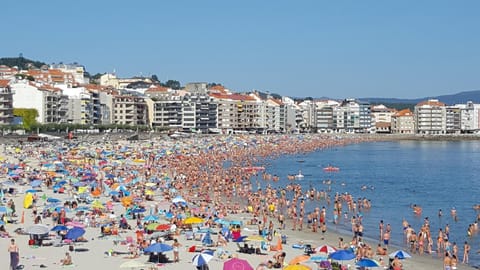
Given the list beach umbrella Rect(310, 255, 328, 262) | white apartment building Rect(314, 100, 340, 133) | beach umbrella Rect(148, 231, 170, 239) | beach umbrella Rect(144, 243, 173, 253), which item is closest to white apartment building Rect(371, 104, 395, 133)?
white apartment building Rect(314, 100, 340, 133)

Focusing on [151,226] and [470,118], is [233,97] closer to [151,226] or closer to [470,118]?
[470,118]

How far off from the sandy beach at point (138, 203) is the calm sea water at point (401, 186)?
3070mm

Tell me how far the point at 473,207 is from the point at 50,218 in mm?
20058

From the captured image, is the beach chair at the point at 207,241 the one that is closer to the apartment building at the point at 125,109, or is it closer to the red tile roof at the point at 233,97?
the apartment building at the point at 125,109

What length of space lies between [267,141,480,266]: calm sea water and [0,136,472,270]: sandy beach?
3070 millimetres

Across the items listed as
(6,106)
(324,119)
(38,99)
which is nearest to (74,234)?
(6,106)

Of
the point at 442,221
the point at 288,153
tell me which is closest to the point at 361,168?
the point at 288,153

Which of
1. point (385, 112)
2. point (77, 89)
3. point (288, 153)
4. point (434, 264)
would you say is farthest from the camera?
point (385, 112)

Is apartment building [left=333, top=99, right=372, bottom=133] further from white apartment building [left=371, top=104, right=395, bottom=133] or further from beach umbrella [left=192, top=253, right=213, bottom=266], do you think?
beach umbrella [left=192, top=253, right=213, bottom=266]

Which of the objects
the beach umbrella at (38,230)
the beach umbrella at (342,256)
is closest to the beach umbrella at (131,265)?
the beach umbrella at (38,230)

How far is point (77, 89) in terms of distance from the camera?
10175 centimetres

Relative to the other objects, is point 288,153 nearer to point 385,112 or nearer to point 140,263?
point 140,263

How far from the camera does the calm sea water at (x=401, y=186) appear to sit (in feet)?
97.3

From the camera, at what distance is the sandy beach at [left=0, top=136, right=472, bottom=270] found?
19.5m
